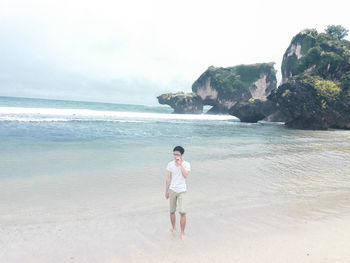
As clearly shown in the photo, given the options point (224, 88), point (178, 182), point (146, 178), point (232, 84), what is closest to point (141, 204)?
point (178, 182)

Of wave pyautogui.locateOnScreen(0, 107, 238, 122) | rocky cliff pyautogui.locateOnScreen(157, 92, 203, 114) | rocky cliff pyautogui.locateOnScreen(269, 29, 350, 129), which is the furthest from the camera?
rocky cliff pyautogui.locateOnScreen(157, 92, 203, 114)

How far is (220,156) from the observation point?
42.6 feet

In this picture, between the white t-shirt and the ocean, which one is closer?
the ocean

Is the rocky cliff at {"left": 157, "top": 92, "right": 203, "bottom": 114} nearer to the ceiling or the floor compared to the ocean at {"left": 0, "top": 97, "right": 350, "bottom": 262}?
nearer to the ceiling

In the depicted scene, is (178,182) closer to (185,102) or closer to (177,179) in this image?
(177,179)

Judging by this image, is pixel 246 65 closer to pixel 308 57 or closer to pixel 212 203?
pixel 308 57

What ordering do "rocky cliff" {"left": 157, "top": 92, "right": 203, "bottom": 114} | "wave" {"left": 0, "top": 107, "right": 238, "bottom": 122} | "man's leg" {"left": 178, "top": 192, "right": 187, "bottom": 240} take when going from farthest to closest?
"rocky cliff" {"left": 157, "top": 92, "right": 203, "bottom": 114} < "wave" {"left": 0, "top": 107, "right": 238, "bottom": 122} < "man's leg" {"left": 178, "top": 192, "right": 187, "bottom": 240}

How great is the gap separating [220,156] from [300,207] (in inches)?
266

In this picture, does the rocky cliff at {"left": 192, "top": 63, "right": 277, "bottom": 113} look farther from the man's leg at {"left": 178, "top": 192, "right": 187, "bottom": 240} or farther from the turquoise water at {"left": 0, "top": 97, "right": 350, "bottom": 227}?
the man's leg at {"left": 178, "top": 192, "right": 187, "bottom": 240}

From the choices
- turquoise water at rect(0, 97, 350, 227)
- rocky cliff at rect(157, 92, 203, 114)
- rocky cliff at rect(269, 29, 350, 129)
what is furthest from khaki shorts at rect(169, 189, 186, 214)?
rocky cliff at rect(157, 92, 203, 114)

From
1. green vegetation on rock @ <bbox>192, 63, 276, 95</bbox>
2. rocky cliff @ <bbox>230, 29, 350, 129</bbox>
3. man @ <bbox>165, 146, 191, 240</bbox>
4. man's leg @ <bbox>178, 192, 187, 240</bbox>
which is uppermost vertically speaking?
green vegetation on rock @ <bbox>192, 63, 276, 95</bbox>

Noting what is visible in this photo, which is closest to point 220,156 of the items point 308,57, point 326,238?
point 326,238

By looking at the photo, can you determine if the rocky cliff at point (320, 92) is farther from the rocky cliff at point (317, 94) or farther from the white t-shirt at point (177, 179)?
the white t-shirt at point (177, 179)

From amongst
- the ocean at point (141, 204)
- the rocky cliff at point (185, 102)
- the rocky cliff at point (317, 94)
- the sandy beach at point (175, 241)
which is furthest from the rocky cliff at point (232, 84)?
the sandy beach at point (175, 241)
